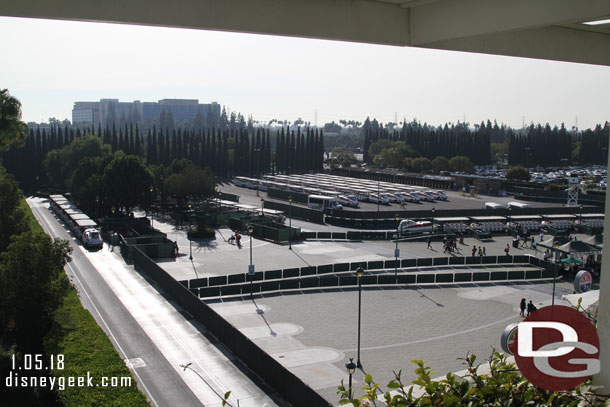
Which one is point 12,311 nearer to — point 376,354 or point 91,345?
point 91,345

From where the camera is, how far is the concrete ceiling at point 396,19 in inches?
217

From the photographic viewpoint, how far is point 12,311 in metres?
19.6

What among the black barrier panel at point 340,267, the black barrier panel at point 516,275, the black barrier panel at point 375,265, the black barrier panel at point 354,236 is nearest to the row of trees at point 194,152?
the black barrier panel at point 354,236

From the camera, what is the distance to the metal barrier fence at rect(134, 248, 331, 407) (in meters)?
15.7

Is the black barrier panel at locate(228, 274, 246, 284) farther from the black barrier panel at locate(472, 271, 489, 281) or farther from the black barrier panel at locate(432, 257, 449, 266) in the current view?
the black barrier panel at locate(472, 271, 489, 281)

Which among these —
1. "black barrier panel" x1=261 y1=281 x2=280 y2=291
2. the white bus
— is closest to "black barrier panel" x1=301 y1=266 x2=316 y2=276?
"black barrier panel" x1=261 y1=281 x2=280 y2=291

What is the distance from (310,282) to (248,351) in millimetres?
10612

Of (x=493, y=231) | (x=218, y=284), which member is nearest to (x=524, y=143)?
(x=493, y=231)

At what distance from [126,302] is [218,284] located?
4.60 metres

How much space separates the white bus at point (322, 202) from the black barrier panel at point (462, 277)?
89.1 feet

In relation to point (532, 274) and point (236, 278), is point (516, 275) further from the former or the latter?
point (236, 278)

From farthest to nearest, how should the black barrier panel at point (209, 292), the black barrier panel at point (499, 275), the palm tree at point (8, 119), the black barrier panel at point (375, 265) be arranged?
the black barrier panel at point (375, 265), the black barrier panel at point (499, 275), the black barrier panel at point (209, 292), the palm tree at point (8, 119)

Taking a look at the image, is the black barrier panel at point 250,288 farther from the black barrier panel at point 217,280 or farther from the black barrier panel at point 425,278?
the black barrier panel at point 425,278

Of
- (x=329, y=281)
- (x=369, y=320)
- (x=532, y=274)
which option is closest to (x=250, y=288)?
(x=329, y=281)
